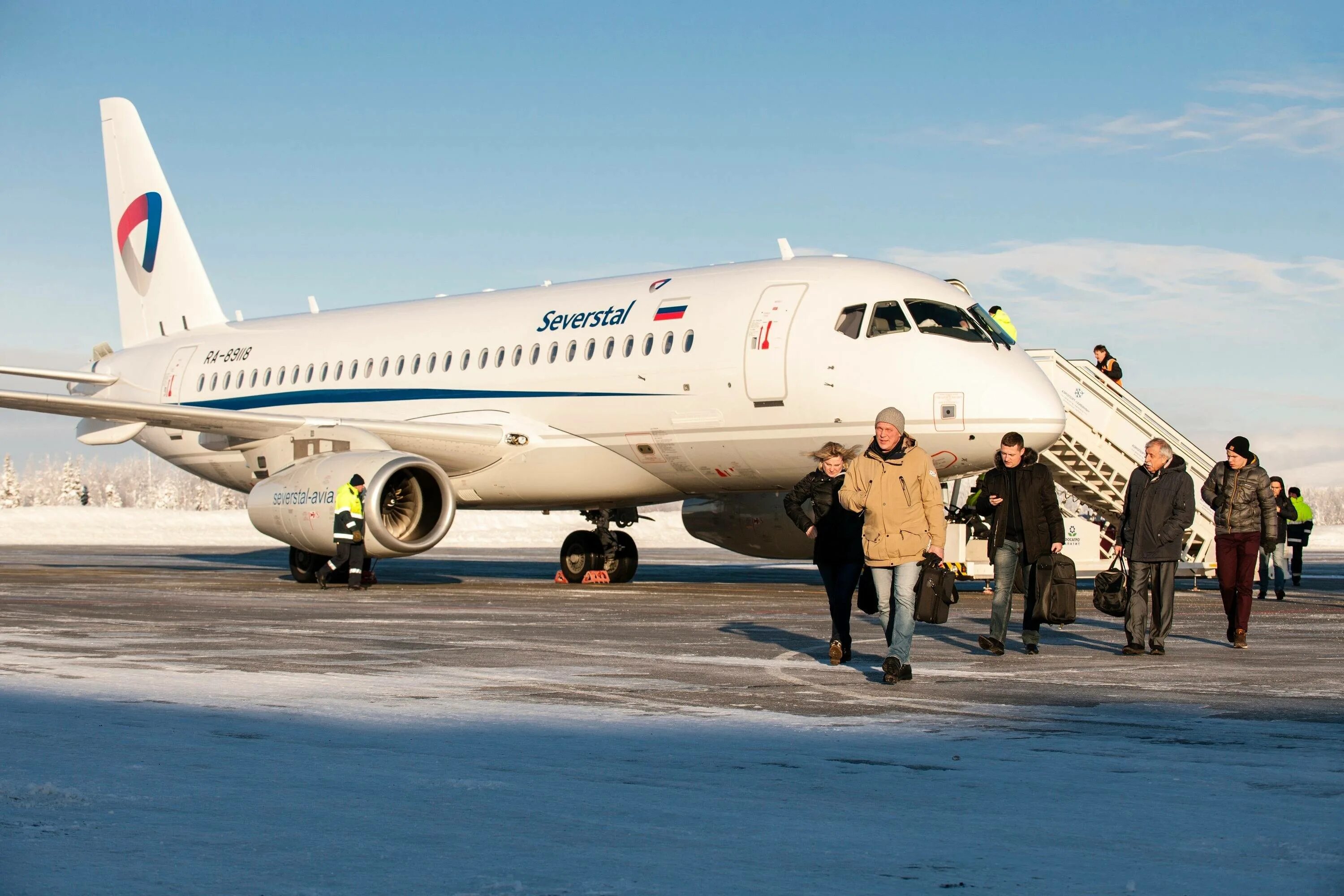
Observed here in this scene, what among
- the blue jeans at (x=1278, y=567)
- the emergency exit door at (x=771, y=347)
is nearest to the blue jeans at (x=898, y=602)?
the emergency exit door at (x=771, y=347)

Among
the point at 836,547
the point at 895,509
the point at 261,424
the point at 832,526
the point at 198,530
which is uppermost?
the point at 261,424

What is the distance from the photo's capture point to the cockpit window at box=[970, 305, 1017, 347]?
55.3 feet

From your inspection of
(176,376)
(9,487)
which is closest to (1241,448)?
(176,376)

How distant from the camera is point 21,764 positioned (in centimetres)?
574

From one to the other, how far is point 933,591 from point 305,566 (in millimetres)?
13095

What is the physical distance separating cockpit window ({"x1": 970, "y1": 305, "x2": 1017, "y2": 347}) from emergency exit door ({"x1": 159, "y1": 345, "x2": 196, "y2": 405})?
14.7m

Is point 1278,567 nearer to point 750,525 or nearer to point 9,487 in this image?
point 750,525

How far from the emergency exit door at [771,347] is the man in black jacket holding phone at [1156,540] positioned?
19.7 feet

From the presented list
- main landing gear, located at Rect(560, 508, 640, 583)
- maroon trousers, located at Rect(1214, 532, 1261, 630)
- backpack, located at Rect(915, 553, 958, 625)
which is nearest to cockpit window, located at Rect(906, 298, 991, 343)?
maroon trousers, located at Rect(1214, 532, 1261, 630)

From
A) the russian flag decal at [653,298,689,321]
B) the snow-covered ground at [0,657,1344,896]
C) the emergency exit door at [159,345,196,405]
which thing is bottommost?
the snow-covered ground at [0,657,1344,896]

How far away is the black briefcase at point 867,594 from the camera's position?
1015 centimetres

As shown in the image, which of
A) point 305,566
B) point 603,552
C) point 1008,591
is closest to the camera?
point 1008,591

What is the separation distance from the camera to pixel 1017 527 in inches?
439

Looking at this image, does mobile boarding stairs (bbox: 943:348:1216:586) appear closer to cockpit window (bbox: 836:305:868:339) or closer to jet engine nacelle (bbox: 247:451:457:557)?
cockpit window (bbox: 836:305:868:339)
